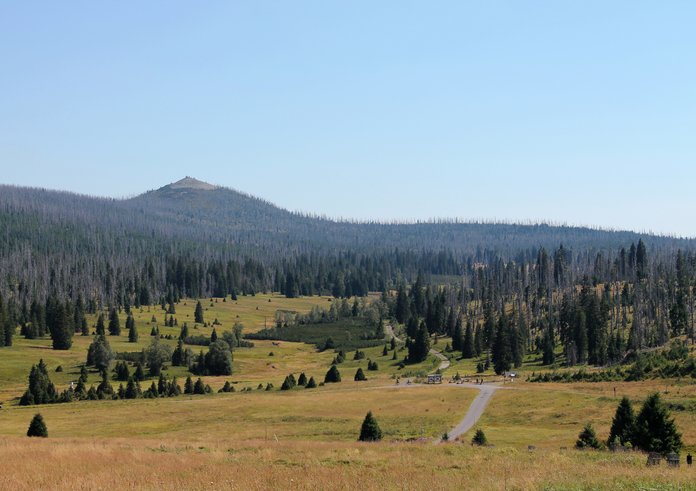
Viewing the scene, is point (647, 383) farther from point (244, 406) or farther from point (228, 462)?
point (228, 462)

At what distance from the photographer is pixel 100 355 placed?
125438mm

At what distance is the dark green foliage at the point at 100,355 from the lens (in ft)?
411

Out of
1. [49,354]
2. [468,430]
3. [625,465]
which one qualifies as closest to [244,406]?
[468,430]

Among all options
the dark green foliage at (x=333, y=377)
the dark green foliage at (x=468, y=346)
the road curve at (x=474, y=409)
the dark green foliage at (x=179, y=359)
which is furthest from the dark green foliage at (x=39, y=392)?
the dark green foliage at (x=468, y=346)

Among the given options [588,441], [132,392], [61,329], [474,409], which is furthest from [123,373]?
[588,441]

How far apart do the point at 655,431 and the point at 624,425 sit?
8.57ft

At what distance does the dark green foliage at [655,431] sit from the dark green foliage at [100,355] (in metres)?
101

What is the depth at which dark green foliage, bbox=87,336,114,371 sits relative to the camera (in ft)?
411

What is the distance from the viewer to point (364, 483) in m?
21.9

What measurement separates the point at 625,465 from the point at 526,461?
4.02 meters

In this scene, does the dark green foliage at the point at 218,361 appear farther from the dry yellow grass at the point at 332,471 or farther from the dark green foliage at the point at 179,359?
the dry yellow grass at the point at 332,471

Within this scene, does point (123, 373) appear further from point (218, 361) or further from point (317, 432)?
point (317, 432)

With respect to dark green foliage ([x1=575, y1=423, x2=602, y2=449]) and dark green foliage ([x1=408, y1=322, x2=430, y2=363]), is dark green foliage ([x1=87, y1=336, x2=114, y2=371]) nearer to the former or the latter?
dark green foliage ([x1=408, y1=322, x2=430, y2=363])

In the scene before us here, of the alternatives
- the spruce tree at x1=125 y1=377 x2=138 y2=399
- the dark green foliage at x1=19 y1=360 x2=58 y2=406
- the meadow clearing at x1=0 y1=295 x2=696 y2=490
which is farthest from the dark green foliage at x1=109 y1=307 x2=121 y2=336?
the dark green foliage at x1=19 y1=360 x2=58 y2=406
